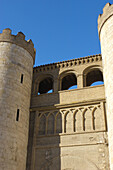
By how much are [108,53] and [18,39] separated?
19.6ft

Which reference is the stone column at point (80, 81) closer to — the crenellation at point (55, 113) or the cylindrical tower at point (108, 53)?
the crenellation at point (55, 113)

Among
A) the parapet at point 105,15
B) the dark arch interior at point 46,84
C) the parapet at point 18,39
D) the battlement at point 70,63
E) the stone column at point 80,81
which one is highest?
the parapet at point 105,15

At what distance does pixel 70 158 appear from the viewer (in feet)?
43.0

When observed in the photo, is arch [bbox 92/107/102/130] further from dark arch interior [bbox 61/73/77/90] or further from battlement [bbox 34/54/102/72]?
dark arch interior [bbox 61/73/77/90]

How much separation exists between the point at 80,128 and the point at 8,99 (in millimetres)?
4255

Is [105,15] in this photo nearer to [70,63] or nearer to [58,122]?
[70,63]

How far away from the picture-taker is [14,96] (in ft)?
46.8

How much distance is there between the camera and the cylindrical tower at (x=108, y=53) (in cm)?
1215

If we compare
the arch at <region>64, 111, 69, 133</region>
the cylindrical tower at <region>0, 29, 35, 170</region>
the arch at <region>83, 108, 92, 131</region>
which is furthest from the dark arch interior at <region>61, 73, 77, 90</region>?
the arch at <region>83, 108, 92, 131</region>

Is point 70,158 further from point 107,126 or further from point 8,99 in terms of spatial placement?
point 8,99

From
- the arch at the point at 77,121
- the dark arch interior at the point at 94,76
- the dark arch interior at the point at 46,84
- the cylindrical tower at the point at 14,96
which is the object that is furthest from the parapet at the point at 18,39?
the arch at the point at 77,121

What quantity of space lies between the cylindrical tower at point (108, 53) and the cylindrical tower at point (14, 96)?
469 centimetres

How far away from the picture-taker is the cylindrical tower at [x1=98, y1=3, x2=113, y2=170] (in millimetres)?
12148

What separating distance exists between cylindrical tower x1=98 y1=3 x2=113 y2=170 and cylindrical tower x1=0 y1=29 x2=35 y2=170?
4.69 meters
